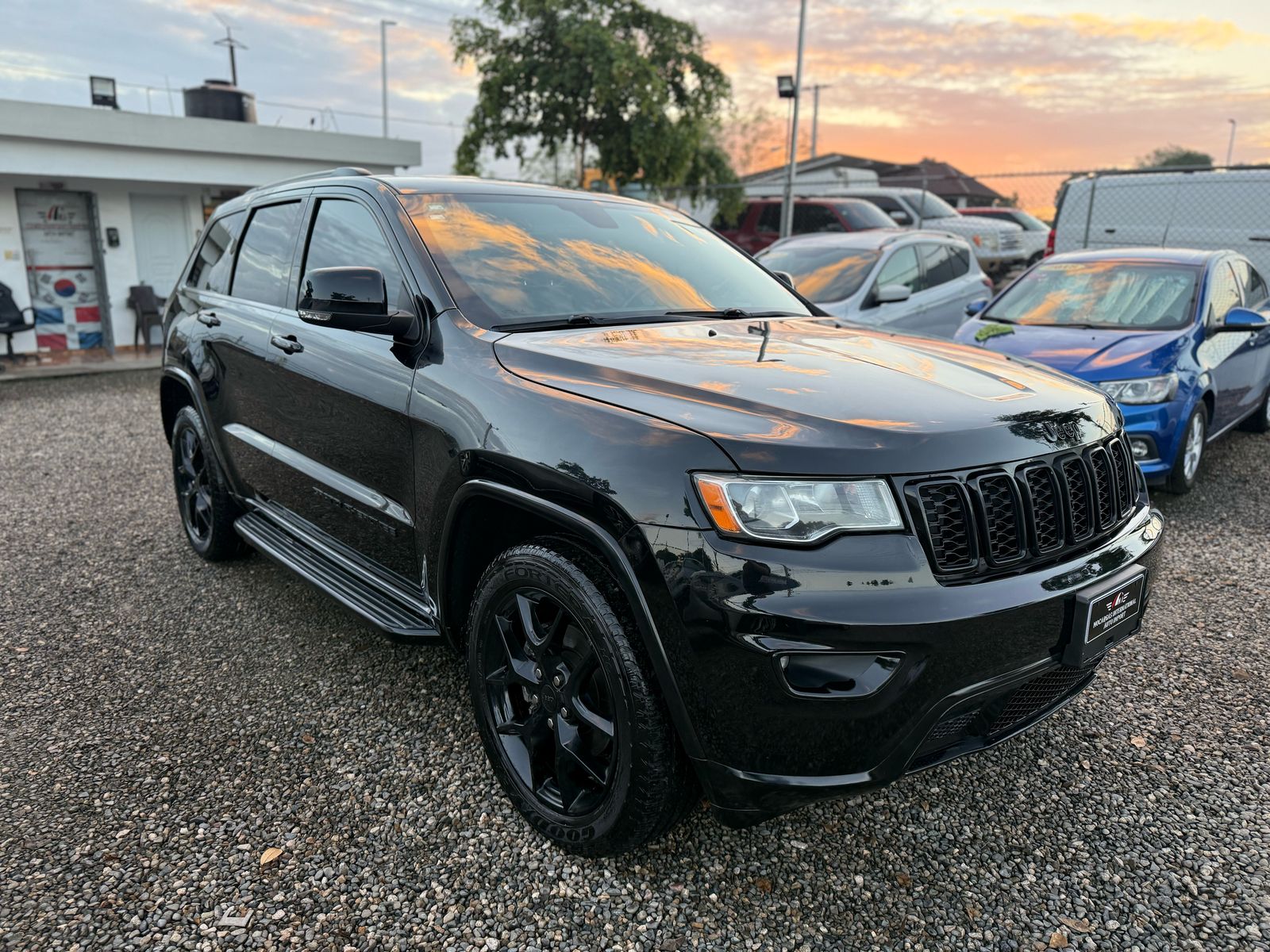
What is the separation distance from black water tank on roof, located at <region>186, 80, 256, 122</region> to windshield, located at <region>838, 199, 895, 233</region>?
1155 cm

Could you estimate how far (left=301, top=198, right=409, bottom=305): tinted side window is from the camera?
304cm

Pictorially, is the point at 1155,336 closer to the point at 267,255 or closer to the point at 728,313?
the point at 728,313

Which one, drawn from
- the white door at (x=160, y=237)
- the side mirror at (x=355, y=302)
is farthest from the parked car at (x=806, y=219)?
Answer: the side mirror at (x=355, y=302)

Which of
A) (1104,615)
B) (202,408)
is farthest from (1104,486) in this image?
(202,408)

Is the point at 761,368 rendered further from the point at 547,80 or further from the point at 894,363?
the point at 547,80

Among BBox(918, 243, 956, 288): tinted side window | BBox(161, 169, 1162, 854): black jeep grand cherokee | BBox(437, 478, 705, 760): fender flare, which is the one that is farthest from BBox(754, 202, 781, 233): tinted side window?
BBox(437, 478, 705, 760): fender flare

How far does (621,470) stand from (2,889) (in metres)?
1.91

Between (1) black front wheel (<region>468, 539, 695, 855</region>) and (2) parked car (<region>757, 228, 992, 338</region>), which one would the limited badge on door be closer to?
Result: (1) black front wheel (<region>468, 539, 695, 855</region>)

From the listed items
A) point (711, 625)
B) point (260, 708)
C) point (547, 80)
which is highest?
point (547, 80)

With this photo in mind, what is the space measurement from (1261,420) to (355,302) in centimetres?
797

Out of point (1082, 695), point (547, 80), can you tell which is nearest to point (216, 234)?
point (1082, 695)

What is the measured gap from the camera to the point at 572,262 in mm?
3141

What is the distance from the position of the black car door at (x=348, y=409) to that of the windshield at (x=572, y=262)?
0.19m

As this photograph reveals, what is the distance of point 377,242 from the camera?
10.2 feet
